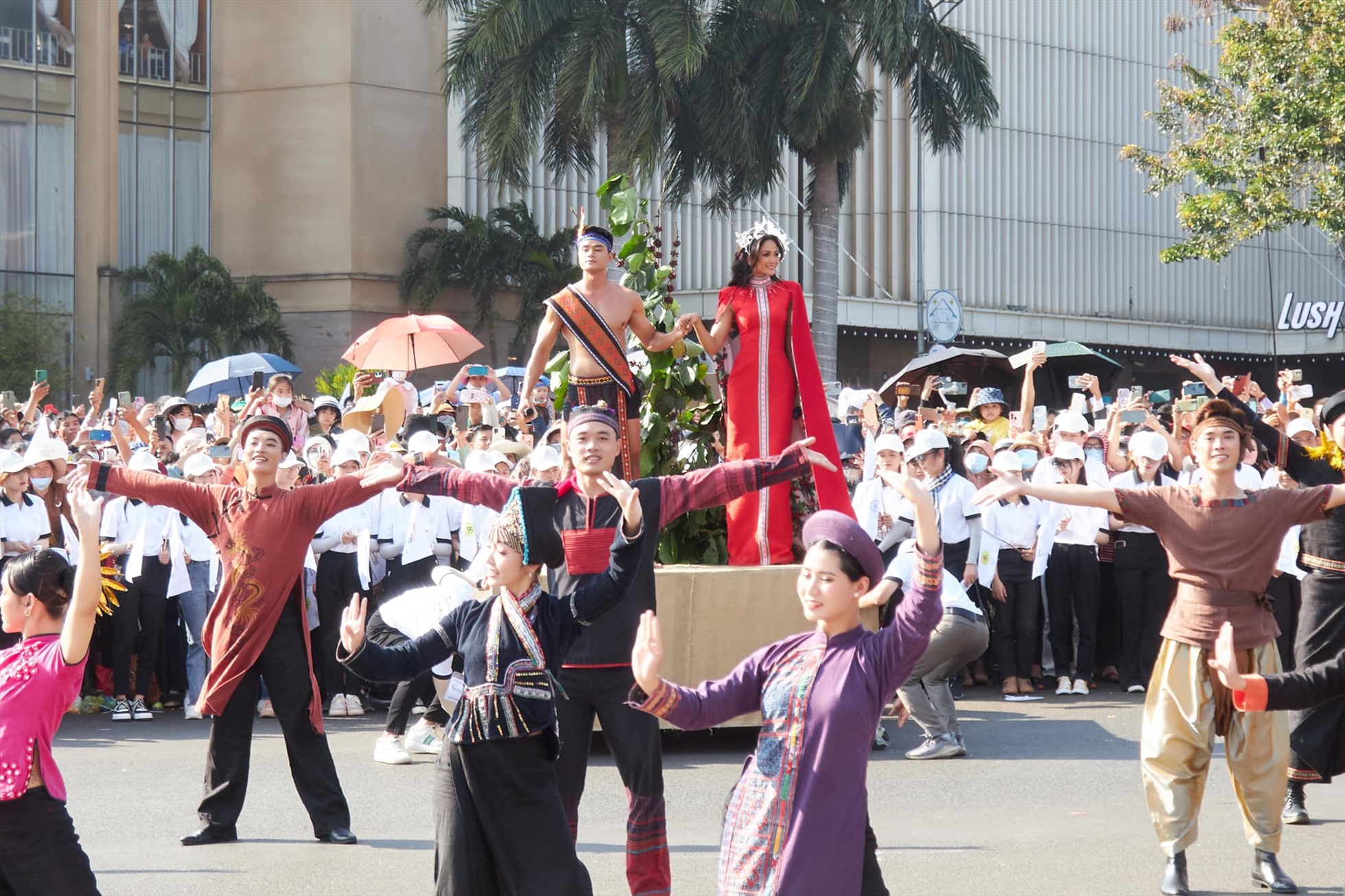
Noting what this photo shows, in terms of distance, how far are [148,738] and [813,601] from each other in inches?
309

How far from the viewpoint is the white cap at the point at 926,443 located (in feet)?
39.7

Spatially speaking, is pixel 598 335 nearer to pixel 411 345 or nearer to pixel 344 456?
pixel 344 456

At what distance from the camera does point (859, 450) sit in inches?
622

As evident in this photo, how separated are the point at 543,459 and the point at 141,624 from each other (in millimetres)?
5080

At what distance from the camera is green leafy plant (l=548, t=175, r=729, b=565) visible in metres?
10.9

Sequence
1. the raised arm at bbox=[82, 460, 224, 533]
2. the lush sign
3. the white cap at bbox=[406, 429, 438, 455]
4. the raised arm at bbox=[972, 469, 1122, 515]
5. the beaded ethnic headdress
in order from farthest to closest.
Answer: the lush sign < the white cap at bbox=[406, 429, 438, 455] < the raised arm at bbox=[82, 460, 224, 533] < the raised arm at bbox=[972, 469, 1122, 515] < the beaded ethnic headdress

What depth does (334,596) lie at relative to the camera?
1297cm

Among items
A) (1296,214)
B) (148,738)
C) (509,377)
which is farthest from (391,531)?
(1296,214)

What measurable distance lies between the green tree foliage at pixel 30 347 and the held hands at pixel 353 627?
27.4m

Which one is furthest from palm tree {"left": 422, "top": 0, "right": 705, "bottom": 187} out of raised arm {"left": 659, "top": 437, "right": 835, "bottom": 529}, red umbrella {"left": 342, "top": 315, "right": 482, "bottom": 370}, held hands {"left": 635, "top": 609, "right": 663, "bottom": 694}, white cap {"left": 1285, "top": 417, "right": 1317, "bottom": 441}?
held hands {"left": 635, "top": 609, "right": 663, "bottom": 694}

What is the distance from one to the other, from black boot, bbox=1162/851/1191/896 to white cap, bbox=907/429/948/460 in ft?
16.6

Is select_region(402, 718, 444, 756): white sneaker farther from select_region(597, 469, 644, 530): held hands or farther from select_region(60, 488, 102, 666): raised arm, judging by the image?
select_region(60, 488, 102, 666): raised arm

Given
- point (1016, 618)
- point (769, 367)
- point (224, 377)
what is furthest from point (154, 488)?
point (224, 377)

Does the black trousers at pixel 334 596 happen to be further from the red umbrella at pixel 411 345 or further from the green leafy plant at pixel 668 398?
the red umbrella at pixel 411 345
